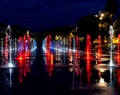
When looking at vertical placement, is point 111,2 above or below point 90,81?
above

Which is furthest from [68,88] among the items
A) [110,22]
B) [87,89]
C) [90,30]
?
[90,30]

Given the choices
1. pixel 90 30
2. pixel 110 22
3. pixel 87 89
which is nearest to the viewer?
pixel 87 89

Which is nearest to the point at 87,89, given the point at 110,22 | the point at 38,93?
the point at 38,93

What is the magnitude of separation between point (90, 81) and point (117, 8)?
9893 centimetres

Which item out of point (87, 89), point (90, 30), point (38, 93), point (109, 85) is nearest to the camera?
point (38, 93)

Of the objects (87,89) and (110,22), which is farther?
(110,22)

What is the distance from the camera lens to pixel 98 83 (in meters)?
18.4

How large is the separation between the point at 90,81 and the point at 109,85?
1.88 metres

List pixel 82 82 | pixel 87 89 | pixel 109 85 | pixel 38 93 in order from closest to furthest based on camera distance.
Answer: pixel 38 93 → pixel 87 89 → pixel 109 85 → pixel 82 82

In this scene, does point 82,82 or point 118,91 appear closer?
point 118,91

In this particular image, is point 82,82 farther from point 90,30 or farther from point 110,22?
point 90,30

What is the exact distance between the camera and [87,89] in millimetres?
16109

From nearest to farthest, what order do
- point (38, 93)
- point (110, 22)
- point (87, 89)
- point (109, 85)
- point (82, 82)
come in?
point (38, 93)
point (87, 89)
point (109, 85)
point (82, 82)
point (110, 22)

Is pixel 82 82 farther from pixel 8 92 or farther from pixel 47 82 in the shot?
pixel 8 92
